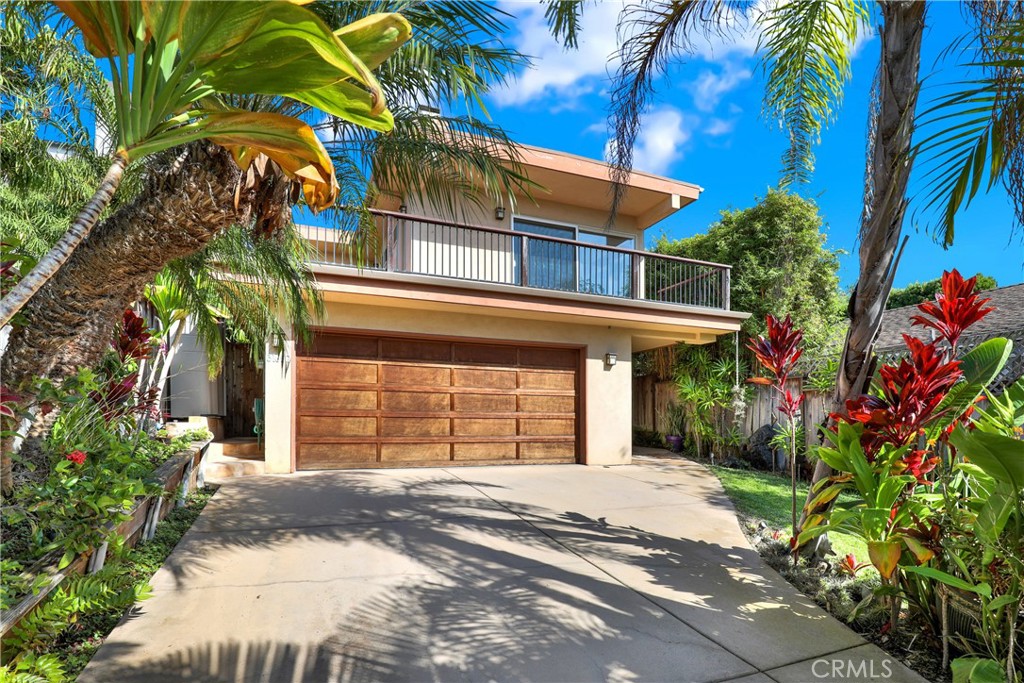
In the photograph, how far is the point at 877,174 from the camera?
13.7ft

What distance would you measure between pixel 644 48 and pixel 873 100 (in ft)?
7.19

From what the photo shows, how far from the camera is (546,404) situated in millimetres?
10664

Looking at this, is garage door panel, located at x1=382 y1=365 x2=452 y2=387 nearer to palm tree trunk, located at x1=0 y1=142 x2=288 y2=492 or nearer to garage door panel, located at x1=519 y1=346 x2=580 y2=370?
garage door panel, located at x1=519 y1=346 x2=580 y2=370

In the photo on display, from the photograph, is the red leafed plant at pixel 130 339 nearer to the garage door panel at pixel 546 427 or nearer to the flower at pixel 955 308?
the flower at pixel 955 308

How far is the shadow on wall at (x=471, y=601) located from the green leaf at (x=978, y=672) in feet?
3.10

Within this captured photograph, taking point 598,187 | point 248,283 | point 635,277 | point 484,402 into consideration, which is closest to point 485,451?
point 484,402

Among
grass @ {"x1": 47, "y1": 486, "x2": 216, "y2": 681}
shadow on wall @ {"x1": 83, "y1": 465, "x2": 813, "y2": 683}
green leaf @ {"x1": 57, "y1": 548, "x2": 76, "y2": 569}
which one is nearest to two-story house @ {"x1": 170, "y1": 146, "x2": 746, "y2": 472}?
shadow on wall @ {"x1": 83, "y1": 465, "x2": 813, "y2": 683}

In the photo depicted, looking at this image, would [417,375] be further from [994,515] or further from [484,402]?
[994,515]

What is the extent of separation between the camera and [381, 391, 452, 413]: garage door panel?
9398 millimetres

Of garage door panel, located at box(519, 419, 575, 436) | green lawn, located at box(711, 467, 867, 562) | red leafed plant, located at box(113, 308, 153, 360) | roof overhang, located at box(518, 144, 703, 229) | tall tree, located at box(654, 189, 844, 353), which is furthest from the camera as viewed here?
tall tree, located at box(654, 189, 844, 353)

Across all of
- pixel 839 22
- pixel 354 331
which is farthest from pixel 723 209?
pixel 354 331

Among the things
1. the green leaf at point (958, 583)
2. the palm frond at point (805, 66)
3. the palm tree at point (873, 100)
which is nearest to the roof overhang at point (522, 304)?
the palm tree at point (873, 100)

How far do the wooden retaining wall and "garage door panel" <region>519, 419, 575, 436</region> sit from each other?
5401mm

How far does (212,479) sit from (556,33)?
7.14m
